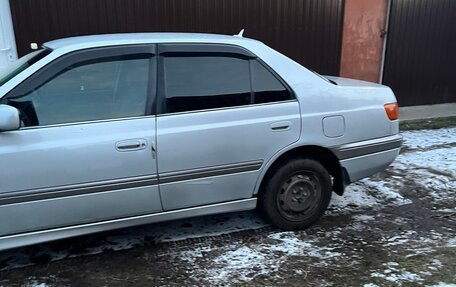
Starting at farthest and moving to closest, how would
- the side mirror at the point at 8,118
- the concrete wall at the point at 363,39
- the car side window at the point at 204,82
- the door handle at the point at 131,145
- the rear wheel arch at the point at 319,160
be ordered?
the concrete wall at the point at 363,39, the rear wheel arch at the point at 319,160, the car side window at the point at 204,82, the door handle at the point at 131,145, the side mirror at the point at 8,118

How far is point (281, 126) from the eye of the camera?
11.2ft

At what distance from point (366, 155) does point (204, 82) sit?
158 centimetres

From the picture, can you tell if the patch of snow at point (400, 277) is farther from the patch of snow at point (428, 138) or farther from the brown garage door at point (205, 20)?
the brown garage door at point (205, 20)

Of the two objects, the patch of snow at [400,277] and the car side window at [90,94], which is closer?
the car side window at [90,94]

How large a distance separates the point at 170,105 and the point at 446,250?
8.13 feet

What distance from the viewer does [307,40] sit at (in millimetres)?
7746

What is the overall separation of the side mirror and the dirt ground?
1117mm

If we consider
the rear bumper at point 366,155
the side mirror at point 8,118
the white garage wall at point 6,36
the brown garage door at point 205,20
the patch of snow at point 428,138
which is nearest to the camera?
the side mirror at point 8,118

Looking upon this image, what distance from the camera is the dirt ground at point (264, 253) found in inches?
120

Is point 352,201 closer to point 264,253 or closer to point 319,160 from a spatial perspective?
point 319,160

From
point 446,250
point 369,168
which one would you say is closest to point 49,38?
point 369,168

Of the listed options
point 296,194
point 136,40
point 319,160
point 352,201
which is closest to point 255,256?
point 296,194

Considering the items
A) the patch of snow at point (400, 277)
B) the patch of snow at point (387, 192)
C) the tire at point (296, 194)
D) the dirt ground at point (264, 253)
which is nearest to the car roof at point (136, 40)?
the tire at point (296, 194)

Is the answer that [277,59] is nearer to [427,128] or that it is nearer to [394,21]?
[427,128]
